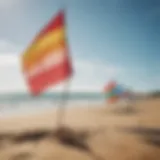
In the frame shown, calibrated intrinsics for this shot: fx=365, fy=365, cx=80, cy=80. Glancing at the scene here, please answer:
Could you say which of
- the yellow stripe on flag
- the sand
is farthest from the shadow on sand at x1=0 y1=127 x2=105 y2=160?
the yellow stripe on flag

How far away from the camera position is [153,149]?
1.55 metres

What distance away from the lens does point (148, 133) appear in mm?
1564

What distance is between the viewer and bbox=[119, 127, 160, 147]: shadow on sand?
61.1 inches

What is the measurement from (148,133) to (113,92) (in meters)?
0.23

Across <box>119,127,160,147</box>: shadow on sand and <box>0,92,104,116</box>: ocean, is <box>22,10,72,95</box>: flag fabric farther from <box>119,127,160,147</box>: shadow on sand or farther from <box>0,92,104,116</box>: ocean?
<box>119,127,160,147</box>: shadow on sand

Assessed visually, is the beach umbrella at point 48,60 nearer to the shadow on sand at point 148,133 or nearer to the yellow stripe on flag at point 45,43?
the yellow stripe on flag at point 45,43

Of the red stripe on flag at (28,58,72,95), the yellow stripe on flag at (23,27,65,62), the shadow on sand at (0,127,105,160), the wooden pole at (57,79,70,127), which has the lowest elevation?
the shadow on sand at (0,127,105,160)

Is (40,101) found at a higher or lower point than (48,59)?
lower

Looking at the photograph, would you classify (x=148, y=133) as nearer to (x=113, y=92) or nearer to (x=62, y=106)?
Answer: (x=113, y=92)

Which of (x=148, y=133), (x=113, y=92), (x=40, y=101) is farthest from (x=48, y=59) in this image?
(x=148, y=133)

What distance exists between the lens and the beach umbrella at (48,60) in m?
1.55

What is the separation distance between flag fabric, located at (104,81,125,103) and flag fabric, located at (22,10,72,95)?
0.18 m

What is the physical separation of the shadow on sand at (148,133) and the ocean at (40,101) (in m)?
0.18

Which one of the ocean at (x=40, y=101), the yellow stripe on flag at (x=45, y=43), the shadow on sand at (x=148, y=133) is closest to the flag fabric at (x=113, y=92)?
the ocean at (x=40, y=101)
